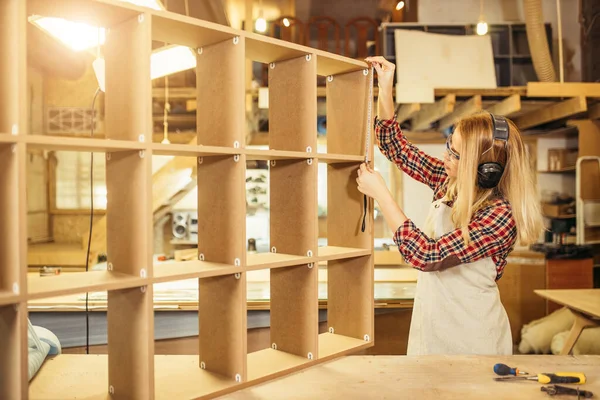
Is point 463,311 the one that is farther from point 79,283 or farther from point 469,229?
point 79,283

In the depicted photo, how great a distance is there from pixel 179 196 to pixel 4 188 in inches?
192

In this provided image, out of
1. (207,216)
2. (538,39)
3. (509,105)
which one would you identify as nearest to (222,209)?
(207,216)

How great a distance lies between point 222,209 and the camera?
5.07ft

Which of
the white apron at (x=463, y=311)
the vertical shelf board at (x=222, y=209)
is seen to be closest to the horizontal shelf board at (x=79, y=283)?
the vertical shelf board at (x=222, y=209)

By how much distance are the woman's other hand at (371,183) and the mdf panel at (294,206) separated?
0.25 m

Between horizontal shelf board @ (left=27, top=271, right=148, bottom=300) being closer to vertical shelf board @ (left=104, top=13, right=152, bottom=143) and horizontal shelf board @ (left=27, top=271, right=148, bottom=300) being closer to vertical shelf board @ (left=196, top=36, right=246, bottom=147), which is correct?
vertical shelf board @ (left=104, top=13, right=152, bottom=143)

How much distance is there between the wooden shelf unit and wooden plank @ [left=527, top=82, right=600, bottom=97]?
3144 mm

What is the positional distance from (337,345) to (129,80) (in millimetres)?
1117

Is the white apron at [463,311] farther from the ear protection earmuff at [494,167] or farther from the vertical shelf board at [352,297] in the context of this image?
the vertical shelf board at [352,297]

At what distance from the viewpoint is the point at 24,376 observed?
113 cm

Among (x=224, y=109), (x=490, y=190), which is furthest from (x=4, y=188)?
(x=490, y=190)

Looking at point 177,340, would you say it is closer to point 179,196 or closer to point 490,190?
point 490,190

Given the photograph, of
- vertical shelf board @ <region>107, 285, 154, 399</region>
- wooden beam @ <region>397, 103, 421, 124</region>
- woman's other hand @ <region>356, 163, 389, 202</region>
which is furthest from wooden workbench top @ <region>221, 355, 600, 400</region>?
wooden beam @ <region>397, 103, 421, 124</region>

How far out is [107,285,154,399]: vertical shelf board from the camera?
4.39 ft
